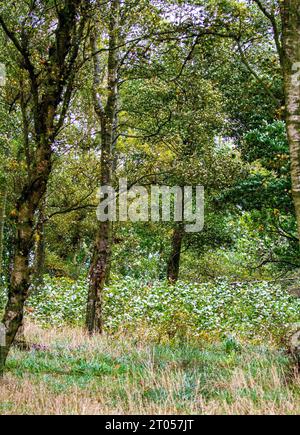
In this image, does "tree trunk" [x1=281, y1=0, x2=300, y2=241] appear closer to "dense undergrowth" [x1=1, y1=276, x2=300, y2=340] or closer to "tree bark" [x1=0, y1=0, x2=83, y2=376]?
"tree bark" [x1=0, y1=0, x2=83, y2=376]

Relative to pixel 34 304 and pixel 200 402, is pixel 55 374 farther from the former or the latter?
pixel 34 304

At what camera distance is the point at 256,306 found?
14.3 meters

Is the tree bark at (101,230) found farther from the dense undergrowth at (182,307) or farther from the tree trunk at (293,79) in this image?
the tree trunk at (293,79)

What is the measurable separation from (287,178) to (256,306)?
418 cm

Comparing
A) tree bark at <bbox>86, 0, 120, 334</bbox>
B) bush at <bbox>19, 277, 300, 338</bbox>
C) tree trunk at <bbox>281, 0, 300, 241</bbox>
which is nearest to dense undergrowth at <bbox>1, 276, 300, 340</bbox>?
bush at <bbox>19, 277, 300, 338</bbox>

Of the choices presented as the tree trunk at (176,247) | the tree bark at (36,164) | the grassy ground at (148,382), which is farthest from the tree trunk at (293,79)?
the tree trunk at (176,247)

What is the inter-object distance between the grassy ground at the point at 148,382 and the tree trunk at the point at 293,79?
2133mm

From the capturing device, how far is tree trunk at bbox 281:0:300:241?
5695mm

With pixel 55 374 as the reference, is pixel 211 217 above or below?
above

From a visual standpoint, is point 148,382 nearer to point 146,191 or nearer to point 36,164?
point 36,164

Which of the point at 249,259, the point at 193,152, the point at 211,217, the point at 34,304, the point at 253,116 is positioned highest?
the point at 253,116

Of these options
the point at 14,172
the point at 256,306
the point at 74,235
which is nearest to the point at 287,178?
the point at 256,306

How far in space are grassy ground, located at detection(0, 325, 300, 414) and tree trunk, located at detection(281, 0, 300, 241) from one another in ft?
7.00

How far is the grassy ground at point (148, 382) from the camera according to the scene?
502 cm
